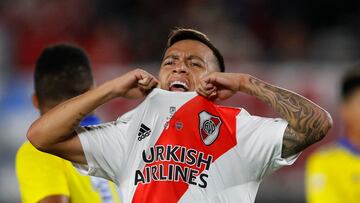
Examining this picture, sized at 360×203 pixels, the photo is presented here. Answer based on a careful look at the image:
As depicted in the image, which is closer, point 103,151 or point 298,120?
point 298,120

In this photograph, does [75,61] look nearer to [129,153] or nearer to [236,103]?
[129,153]

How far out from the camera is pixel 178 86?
441 centimetres

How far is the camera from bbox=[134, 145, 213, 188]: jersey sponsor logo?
13.8 ft

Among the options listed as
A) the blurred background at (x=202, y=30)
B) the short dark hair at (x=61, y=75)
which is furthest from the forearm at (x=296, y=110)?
the blurred background at (x=202, y=30)

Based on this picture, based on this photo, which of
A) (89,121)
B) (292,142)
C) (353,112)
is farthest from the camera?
(353,112)

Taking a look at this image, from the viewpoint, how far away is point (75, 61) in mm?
5324

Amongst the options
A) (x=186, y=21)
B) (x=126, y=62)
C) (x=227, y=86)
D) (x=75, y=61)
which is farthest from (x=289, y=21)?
(x=227, y=86)

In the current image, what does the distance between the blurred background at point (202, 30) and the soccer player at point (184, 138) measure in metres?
6.35

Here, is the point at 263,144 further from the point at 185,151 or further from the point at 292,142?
the point at 185,151

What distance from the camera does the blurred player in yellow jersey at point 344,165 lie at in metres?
5.99

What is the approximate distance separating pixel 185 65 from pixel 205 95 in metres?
0.23

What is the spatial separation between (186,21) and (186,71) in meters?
7.83

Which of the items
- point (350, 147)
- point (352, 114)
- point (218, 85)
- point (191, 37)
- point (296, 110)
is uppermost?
point (191, 37)

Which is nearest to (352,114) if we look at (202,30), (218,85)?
(218,85)
